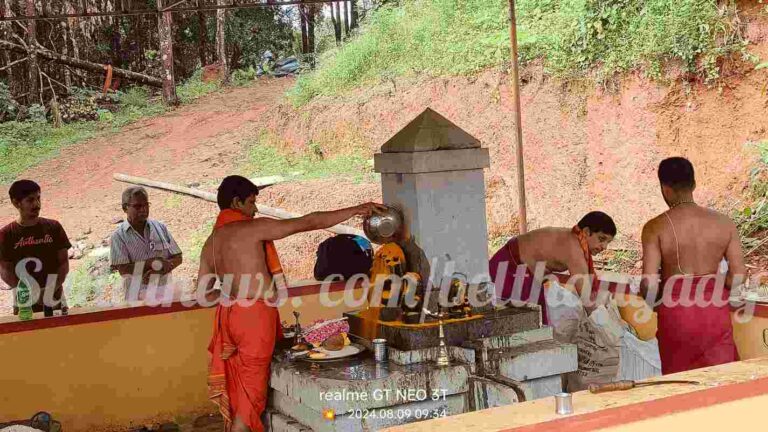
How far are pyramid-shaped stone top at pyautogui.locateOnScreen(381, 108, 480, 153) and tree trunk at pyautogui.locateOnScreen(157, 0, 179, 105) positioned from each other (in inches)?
526

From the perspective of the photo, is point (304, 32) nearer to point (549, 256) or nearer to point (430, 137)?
point (549, 256)

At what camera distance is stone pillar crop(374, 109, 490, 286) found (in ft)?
13.7

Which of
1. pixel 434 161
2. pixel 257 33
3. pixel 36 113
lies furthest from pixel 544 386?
pixel 257 33

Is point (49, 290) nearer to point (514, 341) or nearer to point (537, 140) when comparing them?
point (514, 341)

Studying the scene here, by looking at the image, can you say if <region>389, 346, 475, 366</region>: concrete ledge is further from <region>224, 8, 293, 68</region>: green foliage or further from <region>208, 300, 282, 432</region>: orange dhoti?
<region>224, 8, 293, 68</region>: green foliage

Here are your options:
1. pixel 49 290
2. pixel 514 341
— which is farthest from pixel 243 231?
pixel 49 290

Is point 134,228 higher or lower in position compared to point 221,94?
lower

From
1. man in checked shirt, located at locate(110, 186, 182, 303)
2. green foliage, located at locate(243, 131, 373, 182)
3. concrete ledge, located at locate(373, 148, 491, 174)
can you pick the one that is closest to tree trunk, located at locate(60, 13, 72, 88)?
green foliage, located at locate(243, 131, 373, 182)

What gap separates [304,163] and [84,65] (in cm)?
558

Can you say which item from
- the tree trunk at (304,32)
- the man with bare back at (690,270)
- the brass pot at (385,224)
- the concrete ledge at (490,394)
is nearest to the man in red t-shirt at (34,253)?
the brass pot at (385,224)

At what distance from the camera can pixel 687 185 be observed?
442 centimetres

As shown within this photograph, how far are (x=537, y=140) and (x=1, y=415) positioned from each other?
31.9 feet

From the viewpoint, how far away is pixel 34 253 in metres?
6.04

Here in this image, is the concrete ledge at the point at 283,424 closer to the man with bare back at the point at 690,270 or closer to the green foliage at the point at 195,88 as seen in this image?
the man with bare back at the point at 690,270
